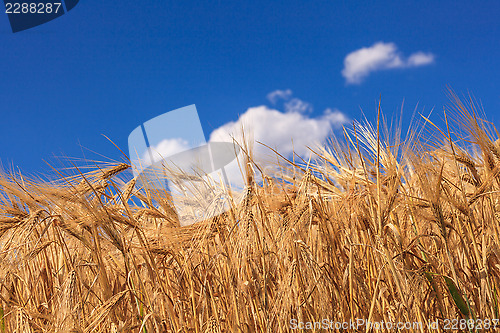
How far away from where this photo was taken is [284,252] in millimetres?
1872

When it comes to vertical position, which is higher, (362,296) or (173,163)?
(173,163)

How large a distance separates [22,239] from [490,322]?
7.13ft

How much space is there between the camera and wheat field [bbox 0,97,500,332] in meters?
1.70

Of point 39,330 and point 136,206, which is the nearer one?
point 39,330

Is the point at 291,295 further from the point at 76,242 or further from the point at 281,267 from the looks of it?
the point at 76,242

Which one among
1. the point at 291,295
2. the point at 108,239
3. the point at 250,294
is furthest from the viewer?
the point at 250,294

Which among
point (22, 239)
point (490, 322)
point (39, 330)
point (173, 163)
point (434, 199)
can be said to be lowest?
point (490, 322)

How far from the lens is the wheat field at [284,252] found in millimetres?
1695

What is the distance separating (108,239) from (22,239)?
373 millimetres

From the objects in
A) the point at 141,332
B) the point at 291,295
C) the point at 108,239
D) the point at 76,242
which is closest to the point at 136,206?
the point at 76,242

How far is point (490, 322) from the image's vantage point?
6.08ft

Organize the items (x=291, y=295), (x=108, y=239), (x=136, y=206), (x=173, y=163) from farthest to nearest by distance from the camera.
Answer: (x=136, y=206) < (x=173, y=163) < (x=108, y=239) < (x=291, y=295)

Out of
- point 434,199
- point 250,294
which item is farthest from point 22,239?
point 434,199

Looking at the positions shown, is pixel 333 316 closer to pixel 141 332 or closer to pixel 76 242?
pixel 141 332
